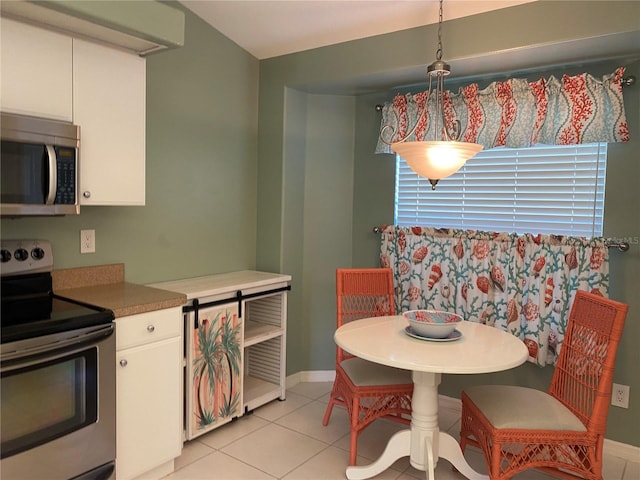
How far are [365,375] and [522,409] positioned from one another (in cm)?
79

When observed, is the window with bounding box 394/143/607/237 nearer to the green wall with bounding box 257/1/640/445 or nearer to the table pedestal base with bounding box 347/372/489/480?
the green wall with bounding box 257/1/640/445

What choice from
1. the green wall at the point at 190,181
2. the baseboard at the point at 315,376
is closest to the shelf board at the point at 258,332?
the green wall at the point at 190,181

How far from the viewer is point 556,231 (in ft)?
9.58

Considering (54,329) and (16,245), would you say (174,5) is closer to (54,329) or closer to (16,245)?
(16,245)

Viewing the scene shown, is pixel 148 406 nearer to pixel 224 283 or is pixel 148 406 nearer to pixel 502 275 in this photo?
pixel 224 283

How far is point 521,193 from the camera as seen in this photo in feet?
10.00

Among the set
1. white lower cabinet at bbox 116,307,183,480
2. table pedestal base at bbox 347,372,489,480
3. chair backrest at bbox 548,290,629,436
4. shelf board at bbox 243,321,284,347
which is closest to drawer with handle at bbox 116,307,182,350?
white lower cabinet at bbox 116,307,183,480

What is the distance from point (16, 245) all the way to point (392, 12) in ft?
7.54

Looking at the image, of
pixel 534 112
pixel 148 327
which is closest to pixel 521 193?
pixel 534 112

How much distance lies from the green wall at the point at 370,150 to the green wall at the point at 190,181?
176mm

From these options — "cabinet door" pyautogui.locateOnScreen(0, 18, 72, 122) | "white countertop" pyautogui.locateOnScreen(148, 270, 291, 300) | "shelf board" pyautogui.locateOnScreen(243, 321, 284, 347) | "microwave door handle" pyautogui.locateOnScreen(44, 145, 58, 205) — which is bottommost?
"shelf board" pyautogui.locateOnScreen(243, 321, 284, 347)

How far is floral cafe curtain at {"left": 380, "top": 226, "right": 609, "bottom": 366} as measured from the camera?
9.16 feet

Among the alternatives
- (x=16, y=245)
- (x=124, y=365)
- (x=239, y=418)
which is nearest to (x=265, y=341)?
(x=239, y=418)

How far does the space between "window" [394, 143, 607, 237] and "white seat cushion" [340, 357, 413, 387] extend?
1171 mm
